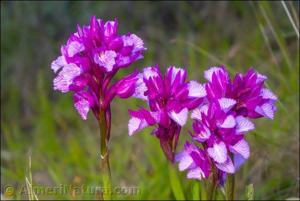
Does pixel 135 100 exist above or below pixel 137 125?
below

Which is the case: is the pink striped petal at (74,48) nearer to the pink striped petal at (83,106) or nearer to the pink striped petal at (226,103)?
the pink striped petal at (83,106)

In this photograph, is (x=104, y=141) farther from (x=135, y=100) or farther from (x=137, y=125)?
(x=135, y=100)

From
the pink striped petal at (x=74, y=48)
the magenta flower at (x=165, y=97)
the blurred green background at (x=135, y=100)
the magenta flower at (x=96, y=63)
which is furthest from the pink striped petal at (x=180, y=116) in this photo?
the blurred green background at (x=135, y=100)

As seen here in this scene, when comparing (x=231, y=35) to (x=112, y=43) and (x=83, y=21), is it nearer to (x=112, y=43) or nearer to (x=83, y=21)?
(x=83, y=21)

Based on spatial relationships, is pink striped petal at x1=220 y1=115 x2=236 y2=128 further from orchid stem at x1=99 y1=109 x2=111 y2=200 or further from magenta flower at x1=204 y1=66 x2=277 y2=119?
orchid stem at x1=99 y1=109 x2=111 y2=200

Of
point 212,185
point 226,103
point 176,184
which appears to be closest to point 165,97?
point 226,103

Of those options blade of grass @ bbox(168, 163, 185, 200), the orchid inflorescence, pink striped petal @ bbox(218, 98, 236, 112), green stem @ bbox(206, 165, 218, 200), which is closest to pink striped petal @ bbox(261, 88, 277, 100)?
the orchid inflorescence
